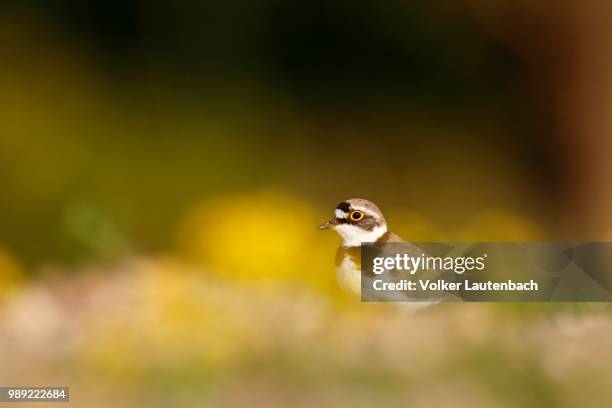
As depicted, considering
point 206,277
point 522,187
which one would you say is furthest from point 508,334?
point 522,187

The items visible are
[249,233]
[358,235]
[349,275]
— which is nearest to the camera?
[349,275]

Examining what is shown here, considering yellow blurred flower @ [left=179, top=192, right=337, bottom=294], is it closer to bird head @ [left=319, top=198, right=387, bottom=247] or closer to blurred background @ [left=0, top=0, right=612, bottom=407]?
blurred background @ [left=0, top=0, right=612, bottom=407]

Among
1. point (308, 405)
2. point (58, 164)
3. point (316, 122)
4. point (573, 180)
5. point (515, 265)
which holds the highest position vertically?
point (316, 122)

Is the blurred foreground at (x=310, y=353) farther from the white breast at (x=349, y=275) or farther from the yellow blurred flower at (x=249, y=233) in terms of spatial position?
the yellow blurred flower at (x=249, y=233)

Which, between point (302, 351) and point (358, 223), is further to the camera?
point (358, 223)

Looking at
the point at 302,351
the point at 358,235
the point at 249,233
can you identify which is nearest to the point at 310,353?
the point at 302,351

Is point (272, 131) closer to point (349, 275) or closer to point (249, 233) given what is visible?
point (249, 233)

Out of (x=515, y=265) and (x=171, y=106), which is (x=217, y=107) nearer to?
(x=171, y=106)

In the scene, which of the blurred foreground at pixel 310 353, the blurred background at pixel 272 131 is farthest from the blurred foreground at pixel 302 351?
the blurred background at pixel 272 131
